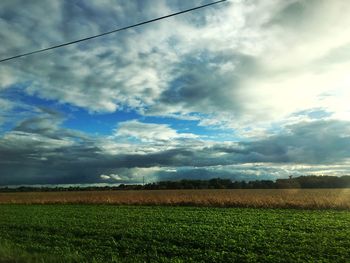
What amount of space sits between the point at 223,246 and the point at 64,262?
6.89 m

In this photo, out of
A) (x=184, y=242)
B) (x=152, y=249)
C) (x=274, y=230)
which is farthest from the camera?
(x=274, y=230)

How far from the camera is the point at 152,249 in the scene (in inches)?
649

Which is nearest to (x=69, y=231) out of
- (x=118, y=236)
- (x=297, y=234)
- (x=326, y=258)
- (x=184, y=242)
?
(x=118, y=236)

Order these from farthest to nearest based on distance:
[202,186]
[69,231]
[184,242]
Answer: [202,186] < [69,231] < [184,242]

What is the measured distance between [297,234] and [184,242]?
585 centimetres

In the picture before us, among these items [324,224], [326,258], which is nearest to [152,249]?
[326,258]

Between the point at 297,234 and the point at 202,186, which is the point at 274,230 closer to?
the point at 297,234

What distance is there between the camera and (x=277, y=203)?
42.0 metres

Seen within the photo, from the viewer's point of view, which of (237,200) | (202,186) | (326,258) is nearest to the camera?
(326,258)

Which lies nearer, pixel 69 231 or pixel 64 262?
pixel 64 262

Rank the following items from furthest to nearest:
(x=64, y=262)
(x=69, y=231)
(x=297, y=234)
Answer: (x=69, y=231) → (x=297, y=234) → (x=64, y=262)

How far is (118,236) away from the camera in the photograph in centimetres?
2050

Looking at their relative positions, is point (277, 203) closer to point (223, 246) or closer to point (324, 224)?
point (324, 224)

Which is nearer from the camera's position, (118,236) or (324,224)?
(118,236)
